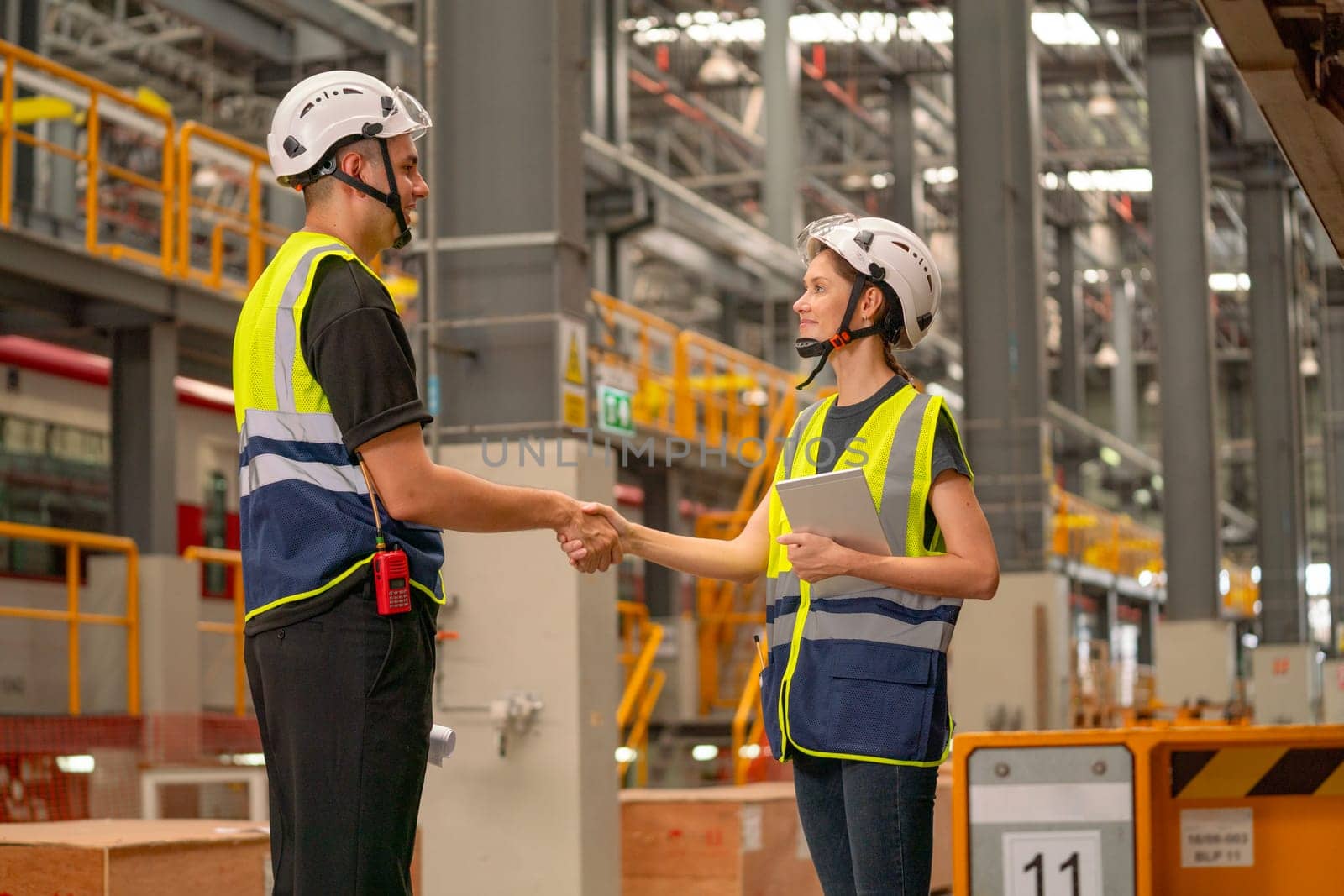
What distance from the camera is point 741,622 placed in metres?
21.5

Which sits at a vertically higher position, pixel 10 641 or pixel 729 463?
pixel 729 463

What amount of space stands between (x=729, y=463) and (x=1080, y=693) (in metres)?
6.33

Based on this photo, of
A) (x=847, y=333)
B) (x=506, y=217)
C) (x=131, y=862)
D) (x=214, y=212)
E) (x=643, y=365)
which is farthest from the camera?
(x=643, y=365)

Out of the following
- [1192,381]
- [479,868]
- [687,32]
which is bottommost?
[479,868]

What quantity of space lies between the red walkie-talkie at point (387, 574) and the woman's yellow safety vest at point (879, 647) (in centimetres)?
91

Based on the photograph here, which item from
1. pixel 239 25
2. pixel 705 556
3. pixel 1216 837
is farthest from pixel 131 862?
pixel 239 25

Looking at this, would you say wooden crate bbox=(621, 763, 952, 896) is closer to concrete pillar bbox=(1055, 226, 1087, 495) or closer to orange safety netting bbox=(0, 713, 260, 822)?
orange safety netting bbox=(0, 713, 260, 822)

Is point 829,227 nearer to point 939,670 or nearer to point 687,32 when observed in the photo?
point 939,670

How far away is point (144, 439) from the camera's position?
1397 centimetres

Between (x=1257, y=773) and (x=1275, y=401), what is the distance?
2479 centimetres

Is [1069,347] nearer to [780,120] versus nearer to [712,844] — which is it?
[780,120]

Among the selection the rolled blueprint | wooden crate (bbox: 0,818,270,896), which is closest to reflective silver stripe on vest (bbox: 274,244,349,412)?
the rolled blueprint

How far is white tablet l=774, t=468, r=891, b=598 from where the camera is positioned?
141 inches

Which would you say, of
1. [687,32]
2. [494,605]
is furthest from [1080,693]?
[687,32]
